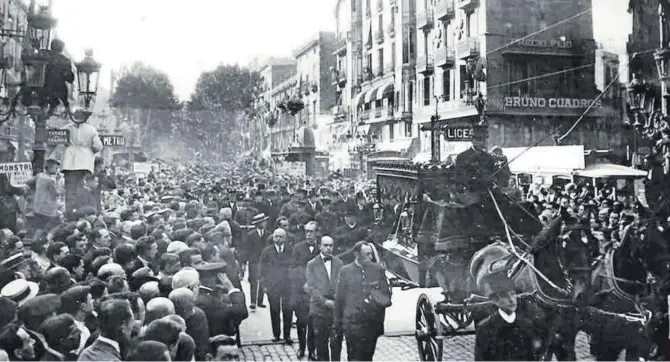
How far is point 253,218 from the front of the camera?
838 cm

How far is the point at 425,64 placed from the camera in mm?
23516

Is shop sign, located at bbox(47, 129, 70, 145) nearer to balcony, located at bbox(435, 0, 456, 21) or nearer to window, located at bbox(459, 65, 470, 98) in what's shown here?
window, located at bbox(459, 65, 470, 98)

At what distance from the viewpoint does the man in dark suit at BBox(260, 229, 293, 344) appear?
6.28 metres

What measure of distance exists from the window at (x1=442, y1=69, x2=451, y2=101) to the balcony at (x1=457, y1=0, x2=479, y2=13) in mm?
2806

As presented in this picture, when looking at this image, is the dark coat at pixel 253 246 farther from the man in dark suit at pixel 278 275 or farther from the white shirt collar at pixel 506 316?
the white shirt collar at pixel 506 316

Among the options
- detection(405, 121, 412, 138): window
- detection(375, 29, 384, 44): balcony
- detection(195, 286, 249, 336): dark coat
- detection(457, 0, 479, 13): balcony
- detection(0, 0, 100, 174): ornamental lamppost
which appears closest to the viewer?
detection(195, 286, 249, 336): dark coat

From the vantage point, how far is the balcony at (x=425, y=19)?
912 inches

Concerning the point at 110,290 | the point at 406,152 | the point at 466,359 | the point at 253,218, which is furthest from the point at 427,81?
the point at 110,290

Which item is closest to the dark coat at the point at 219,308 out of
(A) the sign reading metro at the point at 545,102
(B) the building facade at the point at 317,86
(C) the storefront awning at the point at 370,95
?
(B) the building facade at the point at 317,86

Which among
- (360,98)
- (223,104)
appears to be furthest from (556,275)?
(360,98)

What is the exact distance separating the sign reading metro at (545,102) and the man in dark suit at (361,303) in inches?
531

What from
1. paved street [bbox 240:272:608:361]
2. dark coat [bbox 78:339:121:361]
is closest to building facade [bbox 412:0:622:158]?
paved street [bbox 240:272:608:361]

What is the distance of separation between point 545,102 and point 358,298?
14.2m

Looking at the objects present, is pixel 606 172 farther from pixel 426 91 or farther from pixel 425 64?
pixel 426 91
